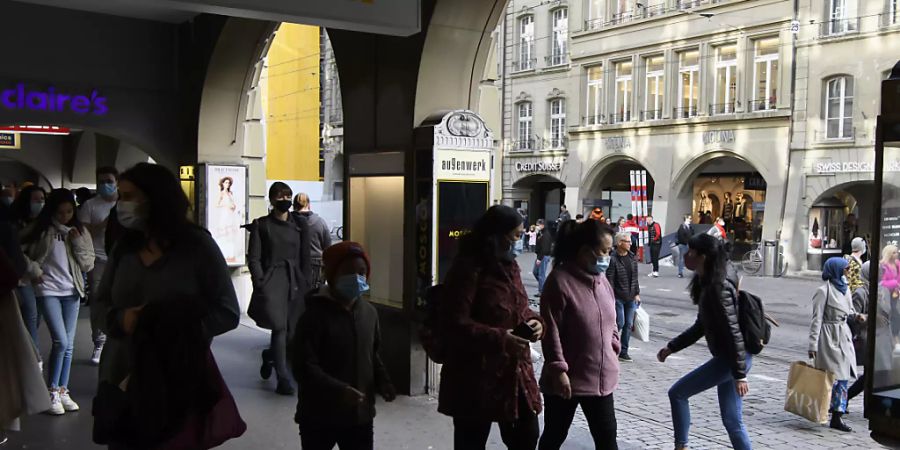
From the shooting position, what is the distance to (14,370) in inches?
162

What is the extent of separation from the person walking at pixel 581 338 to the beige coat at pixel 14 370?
2.71m

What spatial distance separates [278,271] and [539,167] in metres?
27.8

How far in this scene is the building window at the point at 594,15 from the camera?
30.3m

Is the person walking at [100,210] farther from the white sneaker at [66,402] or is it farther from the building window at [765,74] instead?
the building window at [765,74]

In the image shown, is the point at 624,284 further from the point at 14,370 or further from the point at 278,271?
the point at 14,370

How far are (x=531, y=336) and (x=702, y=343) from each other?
24.6 feet

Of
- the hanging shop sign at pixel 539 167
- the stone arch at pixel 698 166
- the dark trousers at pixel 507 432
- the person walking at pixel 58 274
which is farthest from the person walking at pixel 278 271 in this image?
the hanging shop sign at pixel 539 167

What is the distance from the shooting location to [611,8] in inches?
1174

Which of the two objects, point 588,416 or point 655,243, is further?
point 655,243

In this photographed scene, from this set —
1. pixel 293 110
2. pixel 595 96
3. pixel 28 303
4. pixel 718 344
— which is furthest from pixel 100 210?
pixel 595 96

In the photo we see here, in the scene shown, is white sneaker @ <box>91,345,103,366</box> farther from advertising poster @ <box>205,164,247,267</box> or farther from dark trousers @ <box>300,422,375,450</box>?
dark trousers @ <box>300,422,375,450</box>

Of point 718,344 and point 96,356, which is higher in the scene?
point 718,344

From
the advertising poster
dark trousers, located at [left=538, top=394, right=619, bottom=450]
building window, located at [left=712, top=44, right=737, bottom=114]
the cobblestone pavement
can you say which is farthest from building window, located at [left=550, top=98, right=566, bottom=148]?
dark trousers, located at [left=538, top=394, right=619, bottom=450]

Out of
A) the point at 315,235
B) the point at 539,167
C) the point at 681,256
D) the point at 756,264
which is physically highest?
the point at 539,167
